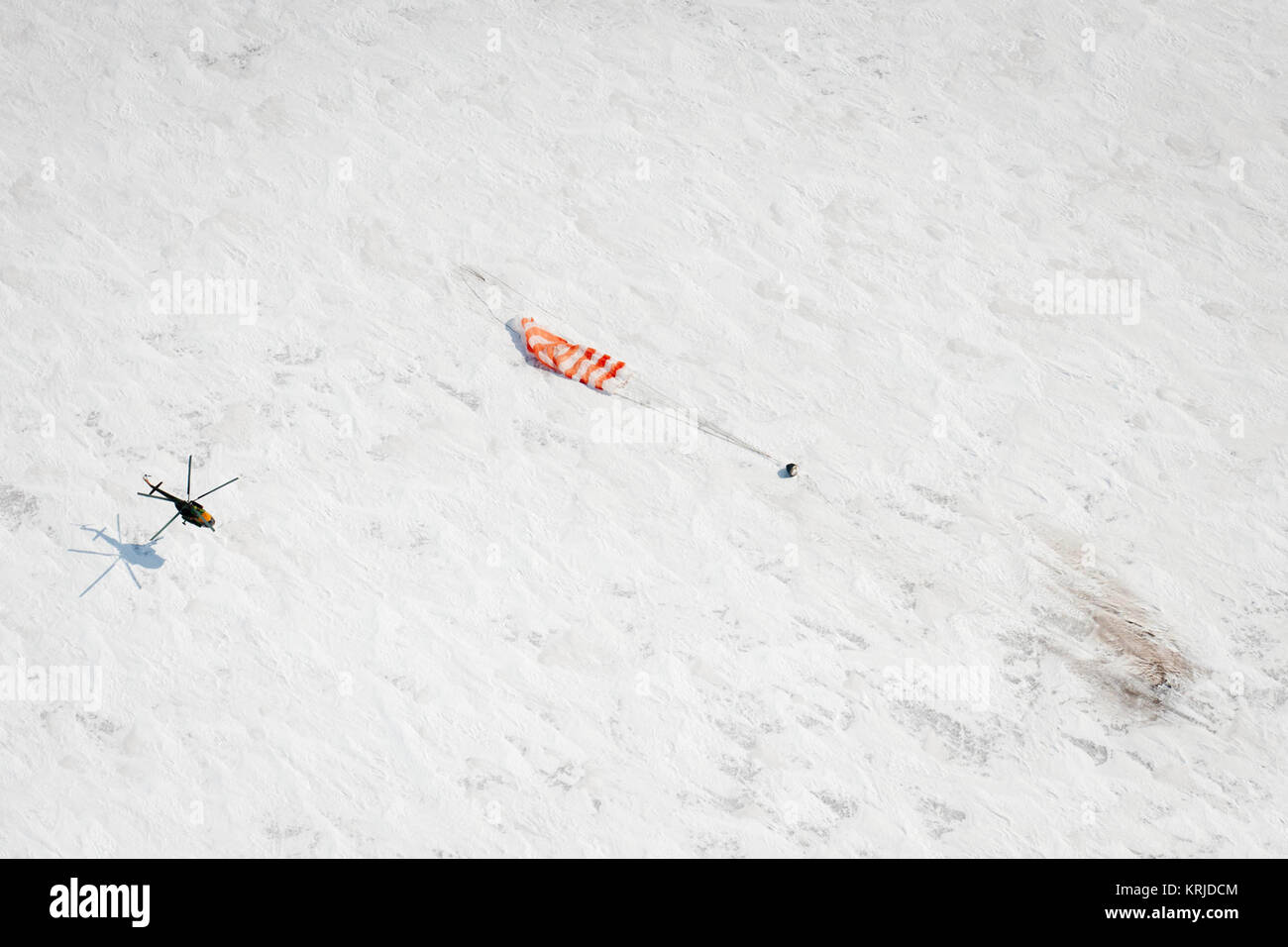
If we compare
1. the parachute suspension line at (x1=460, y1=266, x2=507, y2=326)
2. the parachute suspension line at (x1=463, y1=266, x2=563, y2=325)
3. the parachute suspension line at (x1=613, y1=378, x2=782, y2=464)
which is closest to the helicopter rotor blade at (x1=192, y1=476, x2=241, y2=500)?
the parachute suspension line at (x1=460, y1=266, x2=507, y2=326)

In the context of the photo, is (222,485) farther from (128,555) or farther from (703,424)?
(703,424)

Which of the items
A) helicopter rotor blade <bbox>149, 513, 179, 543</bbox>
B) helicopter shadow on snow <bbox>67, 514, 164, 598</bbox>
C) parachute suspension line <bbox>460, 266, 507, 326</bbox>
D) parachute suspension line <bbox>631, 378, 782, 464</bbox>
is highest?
parachute suspension line <bbox>460, 266, 507, 326</bbox>

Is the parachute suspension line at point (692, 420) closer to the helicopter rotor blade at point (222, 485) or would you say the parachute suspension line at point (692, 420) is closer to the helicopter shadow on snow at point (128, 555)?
the helicopter rotor blade at point (222, 485)

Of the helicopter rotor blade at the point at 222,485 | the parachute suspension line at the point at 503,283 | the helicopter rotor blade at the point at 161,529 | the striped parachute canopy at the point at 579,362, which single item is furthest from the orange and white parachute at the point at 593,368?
the helicopter rotor blade at the point at 161,529

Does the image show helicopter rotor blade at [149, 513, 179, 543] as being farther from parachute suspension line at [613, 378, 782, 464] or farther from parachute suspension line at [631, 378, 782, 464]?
parachute suspension line at [631, 378, 782, 464]

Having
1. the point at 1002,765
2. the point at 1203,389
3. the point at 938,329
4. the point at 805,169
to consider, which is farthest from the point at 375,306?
the point at 1203,389

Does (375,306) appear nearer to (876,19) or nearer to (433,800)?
(433,800)
